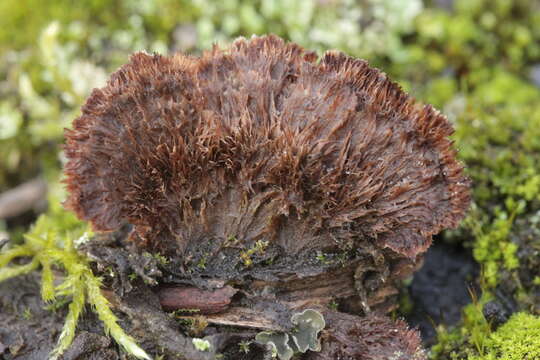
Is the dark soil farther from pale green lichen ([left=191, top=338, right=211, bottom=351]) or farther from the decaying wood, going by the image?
pale green lichen ([left=191, top=338, right=211, bottom=351])

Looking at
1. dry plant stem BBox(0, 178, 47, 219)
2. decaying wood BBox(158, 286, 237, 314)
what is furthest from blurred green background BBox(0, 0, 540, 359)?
decaying wood BBox(158, 286, 237, 314)

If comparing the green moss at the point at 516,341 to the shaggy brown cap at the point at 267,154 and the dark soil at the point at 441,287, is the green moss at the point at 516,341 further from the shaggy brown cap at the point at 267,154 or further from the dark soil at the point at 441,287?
the shaggy brown cap at the point at 267,154

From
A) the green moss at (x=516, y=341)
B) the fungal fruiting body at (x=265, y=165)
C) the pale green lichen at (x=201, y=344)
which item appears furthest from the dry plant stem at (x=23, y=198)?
the green moss at (x=516, y=341)

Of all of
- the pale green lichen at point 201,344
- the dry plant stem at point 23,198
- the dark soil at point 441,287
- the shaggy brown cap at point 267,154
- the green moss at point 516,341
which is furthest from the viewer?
the dry plant stem at point 23,198

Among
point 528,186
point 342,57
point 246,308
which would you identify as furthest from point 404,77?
point 246,308

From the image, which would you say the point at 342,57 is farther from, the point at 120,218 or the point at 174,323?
the point at 174,323

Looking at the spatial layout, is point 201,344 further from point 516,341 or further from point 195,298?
point 516,341

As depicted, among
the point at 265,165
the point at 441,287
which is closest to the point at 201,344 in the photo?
the point at 265,165
